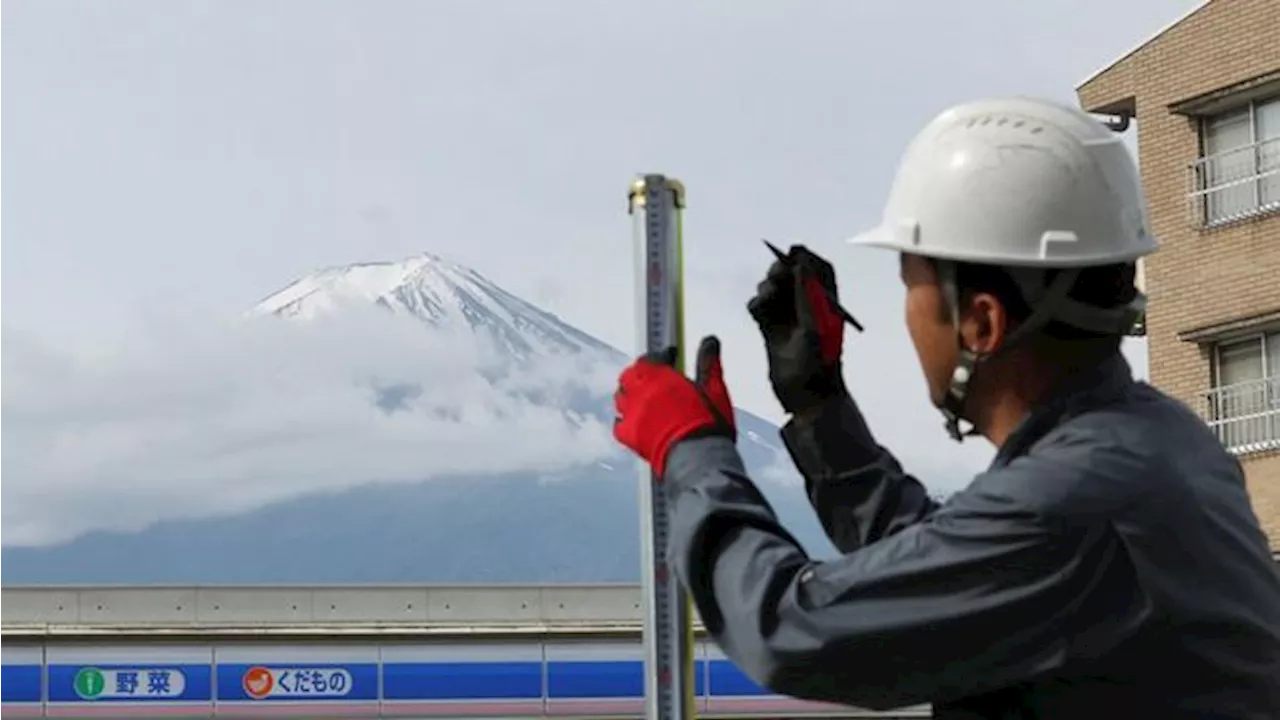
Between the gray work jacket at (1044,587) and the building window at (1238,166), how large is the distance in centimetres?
2652

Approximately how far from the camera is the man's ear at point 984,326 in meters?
2.69

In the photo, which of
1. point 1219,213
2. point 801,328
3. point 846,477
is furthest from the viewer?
point 1219,213

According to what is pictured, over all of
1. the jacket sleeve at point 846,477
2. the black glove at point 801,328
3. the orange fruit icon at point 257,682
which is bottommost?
the jacket sleeve at point 846,477

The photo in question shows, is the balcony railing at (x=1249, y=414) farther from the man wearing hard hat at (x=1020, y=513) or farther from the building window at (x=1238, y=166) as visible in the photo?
the man wearing hard hat at (x=1020, y=513)

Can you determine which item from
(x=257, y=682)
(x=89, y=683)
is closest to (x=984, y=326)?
(x=257, y=682)

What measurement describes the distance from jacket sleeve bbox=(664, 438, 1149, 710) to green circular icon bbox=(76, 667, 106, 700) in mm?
34823

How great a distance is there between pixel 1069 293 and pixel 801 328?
0.65 m

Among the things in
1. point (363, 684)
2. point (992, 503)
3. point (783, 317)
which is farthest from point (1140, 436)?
point (363, 684)

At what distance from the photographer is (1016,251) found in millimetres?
2709

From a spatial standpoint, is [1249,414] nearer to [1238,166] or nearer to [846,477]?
[1238,166]

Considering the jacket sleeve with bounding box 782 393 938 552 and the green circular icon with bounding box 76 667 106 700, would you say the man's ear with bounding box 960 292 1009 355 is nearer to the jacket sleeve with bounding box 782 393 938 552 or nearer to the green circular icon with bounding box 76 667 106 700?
the jacket sleeve with bounding box 782 393 938 552

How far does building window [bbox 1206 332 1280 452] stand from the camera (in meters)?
28.1

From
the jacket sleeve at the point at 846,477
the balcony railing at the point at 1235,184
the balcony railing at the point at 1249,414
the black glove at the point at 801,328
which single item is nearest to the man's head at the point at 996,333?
the black glove at the point at 801,328

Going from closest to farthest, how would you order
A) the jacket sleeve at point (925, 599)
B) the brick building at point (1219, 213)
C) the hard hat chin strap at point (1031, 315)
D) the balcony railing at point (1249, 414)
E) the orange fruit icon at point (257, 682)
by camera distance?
the jacket sleeve at point (925, 599)
the hard hat chin strap at point (1031, 315)
the balcony railing at point (1249, 414)
the brick building at point (1219, 213)
the orange fruit icon at point (257, 682)
